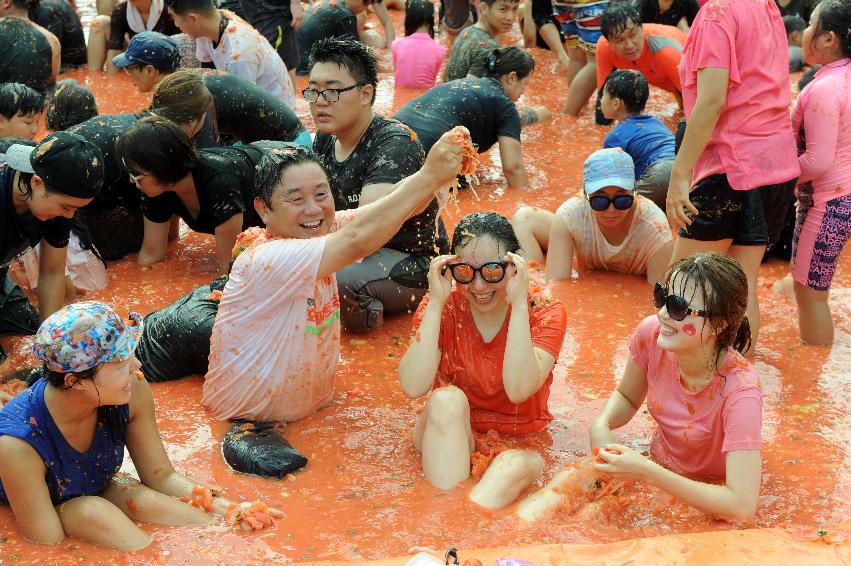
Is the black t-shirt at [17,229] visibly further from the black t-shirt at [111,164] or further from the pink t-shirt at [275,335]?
the pink t-shirt at [275,335]

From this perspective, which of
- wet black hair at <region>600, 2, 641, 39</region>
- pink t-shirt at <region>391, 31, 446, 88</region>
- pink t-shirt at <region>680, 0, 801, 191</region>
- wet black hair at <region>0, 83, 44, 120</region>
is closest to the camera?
pink t-shirt at <region>680, 0, 801, 191</region>

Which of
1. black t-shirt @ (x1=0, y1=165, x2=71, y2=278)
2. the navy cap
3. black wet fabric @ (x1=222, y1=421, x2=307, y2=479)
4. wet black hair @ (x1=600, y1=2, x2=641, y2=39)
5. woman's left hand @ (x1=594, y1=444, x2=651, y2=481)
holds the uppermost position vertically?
wet black hair @ (x1=600, y1=2, x2=641, y2=39)

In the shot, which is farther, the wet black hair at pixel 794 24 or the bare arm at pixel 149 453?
the wet black hair at pixel 794 24

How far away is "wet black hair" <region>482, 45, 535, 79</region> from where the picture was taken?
7.42 metres

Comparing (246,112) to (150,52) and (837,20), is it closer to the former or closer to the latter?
(150,52)

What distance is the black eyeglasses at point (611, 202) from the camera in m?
5.56

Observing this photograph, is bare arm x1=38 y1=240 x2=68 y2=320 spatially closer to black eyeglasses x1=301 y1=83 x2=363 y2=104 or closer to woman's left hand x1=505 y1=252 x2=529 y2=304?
black eyeglasses x1=301 y1=83 x2=363 y2=104

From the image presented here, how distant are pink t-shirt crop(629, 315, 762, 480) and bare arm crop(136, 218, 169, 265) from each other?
11.0ft

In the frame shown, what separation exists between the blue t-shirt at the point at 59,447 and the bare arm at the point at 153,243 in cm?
266

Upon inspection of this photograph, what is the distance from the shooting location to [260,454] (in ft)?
13.1

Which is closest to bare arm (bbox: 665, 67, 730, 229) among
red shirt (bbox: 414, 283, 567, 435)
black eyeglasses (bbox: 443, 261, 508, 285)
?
red shirt (bbox: 414, 283, 567, 435)

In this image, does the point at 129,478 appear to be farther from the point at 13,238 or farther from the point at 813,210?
the point at 813,210

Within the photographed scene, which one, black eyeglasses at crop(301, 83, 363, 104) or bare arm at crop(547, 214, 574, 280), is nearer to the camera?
black eyeglasses at crop(301, 83, 363, 104)

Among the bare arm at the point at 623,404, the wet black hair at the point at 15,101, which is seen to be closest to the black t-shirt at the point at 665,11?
the wet black hair at the point at 15,101
